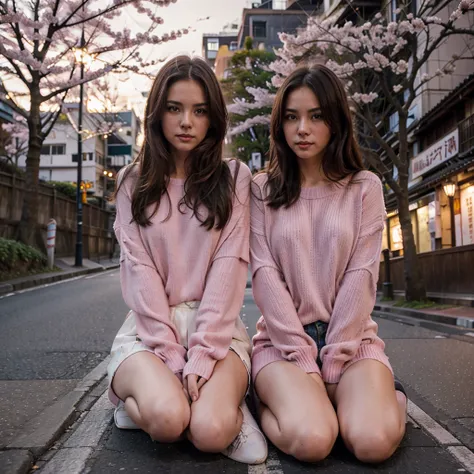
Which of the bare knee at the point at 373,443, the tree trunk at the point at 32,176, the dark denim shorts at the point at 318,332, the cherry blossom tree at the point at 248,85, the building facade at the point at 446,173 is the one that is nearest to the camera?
the bare knee at the point at 373,443

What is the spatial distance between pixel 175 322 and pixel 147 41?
1593 cm

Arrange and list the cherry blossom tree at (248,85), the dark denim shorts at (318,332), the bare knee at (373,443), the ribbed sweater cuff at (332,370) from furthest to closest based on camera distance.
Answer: the cherry blossom tree at (248,85) → the dark denim shorts at (318,332) → the ribbed sweater cuff at (332,370) → the bare knee at (373,443)

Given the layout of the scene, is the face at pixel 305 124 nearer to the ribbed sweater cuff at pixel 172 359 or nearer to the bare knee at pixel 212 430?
the ribbed sweater cuff at pixel 172 359

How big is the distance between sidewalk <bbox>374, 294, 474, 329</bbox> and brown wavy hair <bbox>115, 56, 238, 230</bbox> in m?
6.82

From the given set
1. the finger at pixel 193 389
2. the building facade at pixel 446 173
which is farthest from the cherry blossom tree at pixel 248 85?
the finger at pixel 193 389

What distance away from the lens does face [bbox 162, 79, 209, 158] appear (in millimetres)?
3004

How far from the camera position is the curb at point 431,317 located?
28.7 ft

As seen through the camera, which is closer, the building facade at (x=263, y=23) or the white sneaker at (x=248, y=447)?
the white sneaker at (x=248, y=447)

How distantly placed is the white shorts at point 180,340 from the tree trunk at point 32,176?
50.9ft

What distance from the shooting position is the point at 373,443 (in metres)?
2.32

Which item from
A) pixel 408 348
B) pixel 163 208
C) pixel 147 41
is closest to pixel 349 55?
pixel 147 41

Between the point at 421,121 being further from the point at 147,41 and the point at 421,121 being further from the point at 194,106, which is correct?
the point at 194,106

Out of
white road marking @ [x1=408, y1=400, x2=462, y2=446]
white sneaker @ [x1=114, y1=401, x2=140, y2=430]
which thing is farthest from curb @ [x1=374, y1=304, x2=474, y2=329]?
white sneaker @ [x1=114, y1=401, x2=140, y2=430]

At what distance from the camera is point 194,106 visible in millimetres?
3027
